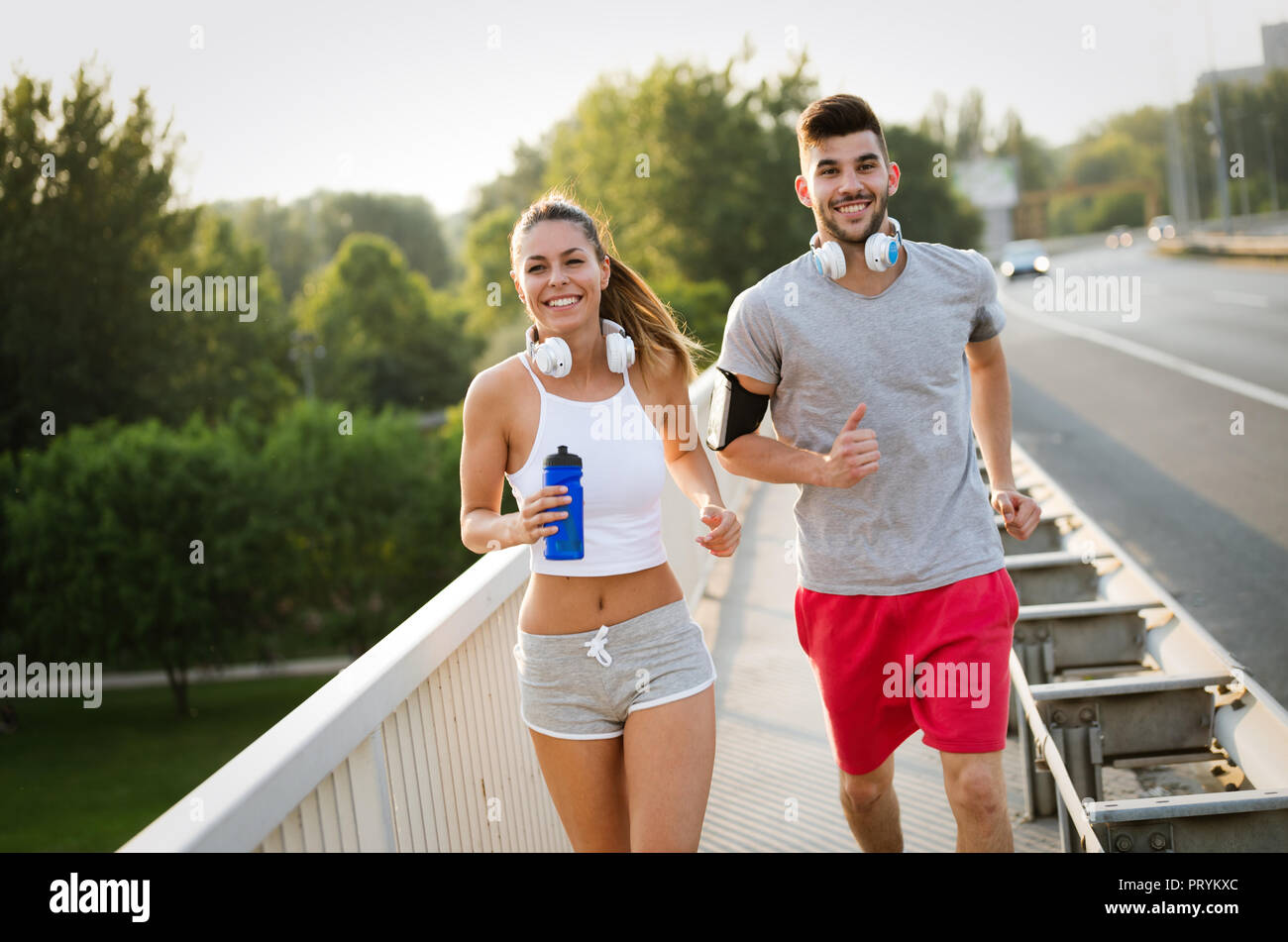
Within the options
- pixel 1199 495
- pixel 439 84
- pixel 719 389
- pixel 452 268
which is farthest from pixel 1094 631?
pixel 452 268

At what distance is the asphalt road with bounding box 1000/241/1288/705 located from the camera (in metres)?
8.25

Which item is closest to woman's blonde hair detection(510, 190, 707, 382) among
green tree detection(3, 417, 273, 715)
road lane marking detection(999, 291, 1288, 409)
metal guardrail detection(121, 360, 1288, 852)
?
metal guardrail detection(121, 360, 1288, 852)

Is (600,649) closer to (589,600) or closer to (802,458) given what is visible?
(589,600)

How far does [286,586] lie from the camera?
4809 cm

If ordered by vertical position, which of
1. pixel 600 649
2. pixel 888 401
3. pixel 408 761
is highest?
pixel 888 401

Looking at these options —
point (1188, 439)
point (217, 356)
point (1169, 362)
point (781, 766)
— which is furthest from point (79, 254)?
point (781, 766)

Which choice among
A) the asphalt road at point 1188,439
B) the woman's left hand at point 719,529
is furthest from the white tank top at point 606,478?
the asphalt road at point 1188,439

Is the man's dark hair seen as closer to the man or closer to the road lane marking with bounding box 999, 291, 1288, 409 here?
the man

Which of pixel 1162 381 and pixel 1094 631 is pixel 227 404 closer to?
pixel 1162 381

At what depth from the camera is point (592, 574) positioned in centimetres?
312

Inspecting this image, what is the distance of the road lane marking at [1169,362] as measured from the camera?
15.0 metres

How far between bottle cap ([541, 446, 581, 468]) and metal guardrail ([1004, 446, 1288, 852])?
1737 mm

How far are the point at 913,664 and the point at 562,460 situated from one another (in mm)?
1182

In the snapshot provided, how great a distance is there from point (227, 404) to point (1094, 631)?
6951 centimetres
